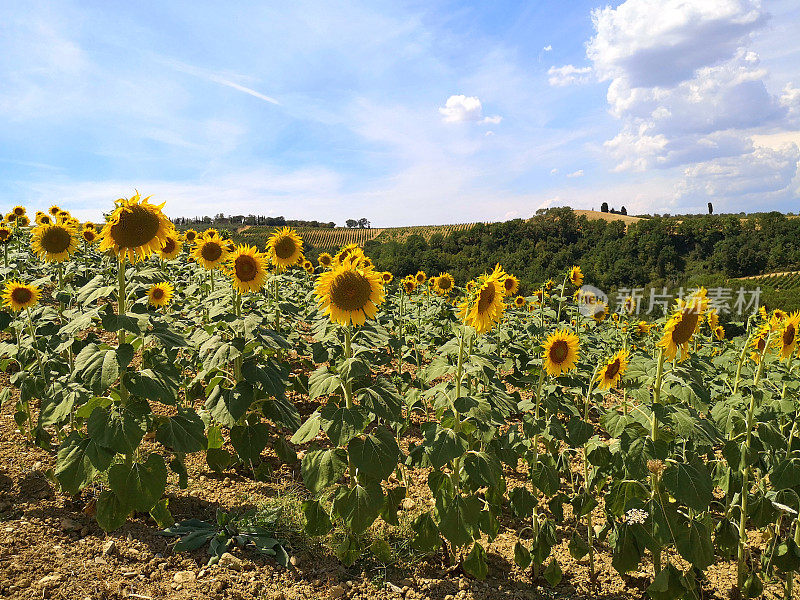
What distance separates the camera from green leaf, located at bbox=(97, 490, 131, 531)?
10.1ft

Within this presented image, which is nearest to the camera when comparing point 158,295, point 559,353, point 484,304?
point 484,304

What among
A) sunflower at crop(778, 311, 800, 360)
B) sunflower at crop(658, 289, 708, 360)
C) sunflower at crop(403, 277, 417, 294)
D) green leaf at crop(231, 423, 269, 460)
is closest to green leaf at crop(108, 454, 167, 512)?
green leaf at crop(231, 423, 269, 460)

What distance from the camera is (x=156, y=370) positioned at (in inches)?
131

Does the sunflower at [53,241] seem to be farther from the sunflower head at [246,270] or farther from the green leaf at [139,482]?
the green leaf at [139,482]

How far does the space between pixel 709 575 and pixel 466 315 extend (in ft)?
11.0

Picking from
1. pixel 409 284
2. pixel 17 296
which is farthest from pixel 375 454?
pixel 409 284

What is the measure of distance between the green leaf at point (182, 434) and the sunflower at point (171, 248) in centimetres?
143

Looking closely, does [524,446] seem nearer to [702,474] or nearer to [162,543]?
[702,474]

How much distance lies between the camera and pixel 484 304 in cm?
372

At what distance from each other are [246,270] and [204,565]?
99.8 inches

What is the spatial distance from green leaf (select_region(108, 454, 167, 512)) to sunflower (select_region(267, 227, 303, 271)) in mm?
2713

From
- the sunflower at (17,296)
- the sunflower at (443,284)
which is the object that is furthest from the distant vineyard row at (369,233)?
the sunflower at (17,296)

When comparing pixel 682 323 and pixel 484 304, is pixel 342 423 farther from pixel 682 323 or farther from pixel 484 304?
pixel 682 323

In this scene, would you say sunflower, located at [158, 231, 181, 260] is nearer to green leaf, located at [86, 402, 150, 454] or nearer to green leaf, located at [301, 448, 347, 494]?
green leaf, located at [86, 402, 150, 454]
